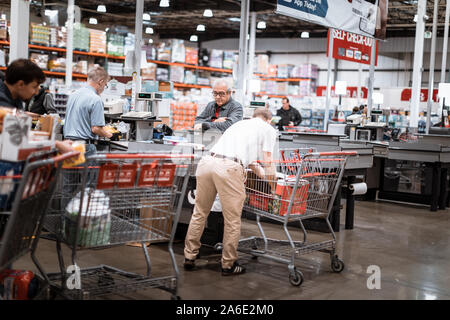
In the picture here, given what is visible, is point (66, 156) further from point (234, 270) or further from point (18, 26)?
point (18, 26)

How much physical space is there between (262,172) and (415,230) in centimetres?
356

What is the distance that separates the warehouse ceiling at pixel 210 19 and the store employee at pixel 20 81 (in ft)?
31.4

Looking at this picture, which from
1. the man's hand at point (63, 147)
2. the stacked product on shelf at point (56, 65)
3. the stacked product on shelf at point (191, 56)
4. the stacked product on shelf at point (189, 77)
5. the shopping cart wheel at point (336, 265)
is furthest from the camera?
the stacked product on shelf at point (189, 77)

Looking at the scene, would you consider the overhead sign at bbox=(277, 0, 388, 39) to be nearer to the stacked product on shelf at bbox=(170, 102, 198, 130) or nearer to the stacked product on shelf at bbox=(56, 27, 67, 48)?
the stacked product on shelf at bbox=(170, 102, 198, 130)

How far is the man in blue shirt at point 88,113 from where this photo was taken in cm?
532

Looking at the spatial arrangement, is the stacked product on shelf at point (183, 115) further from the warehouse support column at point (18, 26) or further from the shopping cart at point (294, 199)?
the shopping cart at point (294, 199)

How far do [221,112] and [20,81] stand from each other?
2.99 metres

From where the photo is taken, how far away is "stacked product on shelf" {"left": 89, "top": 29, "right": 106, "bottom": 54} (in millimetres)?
12742

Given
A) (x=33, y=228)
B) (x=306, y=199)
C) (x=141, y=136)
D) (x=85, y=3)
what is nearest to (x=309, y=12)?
(x=141, y=136)

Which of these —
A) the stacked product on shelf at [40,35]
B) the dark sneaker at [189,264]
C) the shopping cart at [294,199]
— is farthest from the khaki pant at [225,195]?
the stacked product on shelf at [40,35]

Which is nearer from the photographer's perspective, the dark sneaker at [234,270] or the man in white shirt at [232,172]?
the man in white shirt at [232,172]

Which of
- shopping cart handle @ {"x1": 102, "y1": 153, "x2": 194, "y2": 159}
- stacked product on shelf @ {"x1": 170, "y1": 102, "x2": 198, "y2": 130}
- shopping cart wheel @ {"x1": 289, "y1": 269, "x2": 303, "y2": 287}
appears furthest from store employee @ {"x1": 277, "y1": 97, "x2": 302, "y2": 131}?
shopping cart handle @ {"x1": 102, "y1": 153, "x2": 194, "y2": 159}

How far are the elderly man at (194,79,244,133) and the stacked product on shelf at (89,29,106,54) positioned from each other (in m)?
7.38

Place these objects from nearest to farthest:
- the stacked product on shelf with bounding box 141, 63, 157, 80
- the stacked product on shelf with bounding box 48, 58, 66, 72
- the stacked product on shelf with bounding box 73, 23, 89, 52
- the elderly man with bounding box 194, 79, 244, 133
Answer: the elderly man with bounding box 194, 79, 244, 133, the stacked product on shelf with bounding box 48, 58, 66, 72, the stacked product on shelf with bounding box 73, 23, 89, 52, the stacked product on shelf with bounding box 141, 63, 157, 80
